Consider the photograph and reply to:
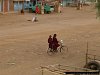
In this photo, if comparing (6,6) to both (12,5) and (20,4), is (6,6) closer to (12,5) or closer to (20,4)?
(12,5)

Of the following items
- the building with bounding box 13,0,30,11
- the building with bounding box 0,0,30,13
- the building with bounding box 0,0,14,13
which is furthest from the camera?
the building with bounding box 13,0,30,11

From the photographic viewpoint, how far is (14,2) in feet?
196

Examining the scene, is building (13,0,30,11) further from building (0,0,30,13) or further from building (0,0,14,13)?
building (0,0,14,13)

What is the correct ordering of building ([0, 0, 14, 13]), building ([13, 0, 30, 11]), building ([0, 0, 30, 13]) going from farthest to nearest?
building ([13, 0, 30, 11]) < building ([0, 0, 30, 13]) < building ([0, 0, 14, 13])

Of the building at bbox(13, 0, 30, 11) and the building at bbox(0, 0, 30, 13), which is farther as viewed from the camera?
the building at bbox(13, 0, 30, 11)

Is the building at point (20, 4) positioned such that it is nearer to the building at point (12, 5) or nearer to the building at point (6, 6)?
the building at point (12, 5)

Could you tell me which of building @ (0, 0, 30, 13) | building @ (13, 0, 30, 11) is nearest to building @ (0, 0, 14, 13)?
building @ (0, 0, 30, 13)

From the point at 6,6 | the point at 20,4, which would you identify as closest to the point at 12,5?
the point at 6,6

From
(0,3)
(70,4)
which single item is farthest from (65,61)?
(70,4)

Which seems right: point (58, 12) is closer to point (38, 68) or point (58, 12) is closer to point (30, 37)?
point (30, 37)

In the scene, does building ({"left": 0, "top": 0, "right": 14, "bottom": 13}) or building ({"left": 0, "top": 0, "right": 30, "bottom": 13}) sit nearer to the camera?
building ({"left": 0, "top": 0, "right": 14, "bottom": 13})

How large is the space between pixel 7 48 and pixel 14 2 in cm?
3503

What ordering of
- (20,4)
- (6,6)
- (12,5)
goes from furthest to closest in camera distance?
(20,4) → (12,5) → (6,6)

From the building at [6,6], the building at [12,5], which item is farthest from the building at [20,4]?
the building at [6,6]
